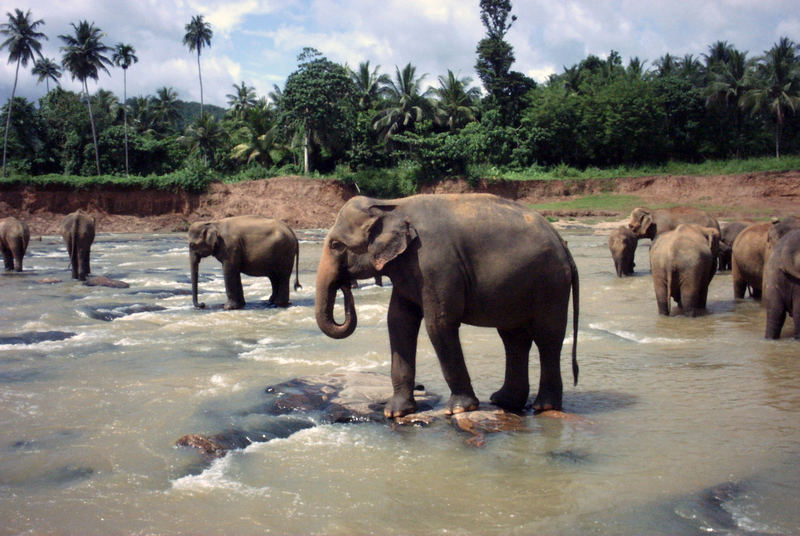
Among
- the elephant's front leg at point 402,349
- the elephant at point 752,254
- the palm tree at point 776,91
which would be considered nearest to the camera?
the elephant's front leg at point 402,349

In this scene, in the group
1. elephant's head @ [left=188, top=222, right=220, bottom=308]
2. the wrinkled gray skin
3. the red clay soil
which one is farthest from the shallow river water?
the red clay soil

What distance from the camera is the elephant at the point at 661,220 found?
631 inches

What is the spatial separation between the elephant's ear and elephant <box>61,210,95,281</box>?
13701 mm

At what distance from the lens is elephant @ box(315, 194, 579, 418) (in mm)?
5613

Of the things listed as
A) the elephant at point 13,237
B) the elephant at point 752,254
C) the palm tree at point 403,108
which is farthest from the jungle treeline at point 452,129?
the elephant at point 752,254

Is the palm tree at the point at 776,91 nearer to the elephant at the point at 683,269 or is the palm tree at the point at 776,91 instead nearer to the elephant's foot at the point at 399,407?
the elephant at the point at 683,269

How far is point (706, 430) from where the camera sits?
18.5 feet

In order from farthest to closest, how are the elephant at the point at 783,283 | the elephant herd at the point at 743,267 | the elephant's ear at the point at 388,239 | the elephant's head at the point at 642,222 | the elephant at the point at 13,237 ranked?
the elephant at the point at 13,237 → the elephant's head at the point at 642,222 → the elephant herd at the point at 743,267 → the elephant at the point at 783,283 → the elephant's ear at the point at 388,239

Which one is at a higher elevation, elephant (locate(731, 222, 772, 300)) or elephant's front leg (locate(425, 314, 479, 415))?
Result: elephant (locate(731, 222, 772, 300))

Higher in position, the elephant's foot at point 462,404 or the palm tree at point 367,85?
the palm tree at point 367,85

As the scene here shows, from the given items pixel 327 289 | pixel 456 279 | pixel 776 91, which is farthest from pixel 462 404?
pixel 776 91

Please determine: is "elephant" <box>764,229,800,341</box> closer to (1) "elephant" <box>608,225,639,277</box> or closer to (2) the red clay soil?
(1) "elephant" <box>608,225,639,277</box>

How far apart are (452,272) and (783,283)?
5095 millimetres

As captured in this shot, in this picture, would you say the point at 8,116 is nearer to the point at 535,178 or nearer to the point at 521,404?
the point at 535,178
